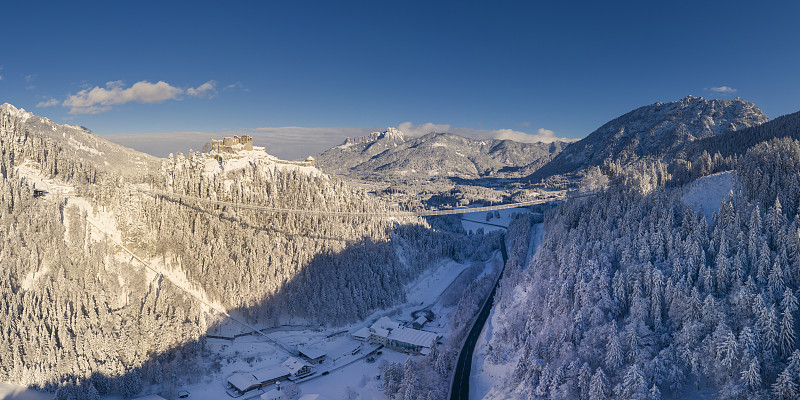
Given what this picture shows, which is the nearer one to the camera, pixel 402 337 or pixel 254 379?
pixel 254 379

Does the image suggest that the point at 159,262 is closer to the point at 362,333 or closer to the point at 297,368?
the point at 297,368

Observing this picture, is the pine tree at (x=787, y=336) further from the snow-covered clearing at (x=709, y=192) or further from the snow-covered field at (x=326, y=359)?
the snow-covered field at (x=326, y=359)

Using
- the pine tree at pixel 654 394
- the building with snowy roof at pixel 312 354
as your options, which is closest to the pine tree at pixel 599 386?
the pine tree at pixel 654 394

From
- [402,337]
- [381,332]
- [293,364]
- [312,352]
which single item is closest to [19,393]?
[293,364]

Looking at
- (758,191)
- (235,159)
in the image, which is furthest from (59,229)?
(758,191)

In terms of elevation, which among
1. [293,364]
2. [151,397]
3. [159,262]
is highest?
[159,262]

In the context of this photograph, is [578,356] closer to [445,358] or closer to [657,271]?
[657,271]

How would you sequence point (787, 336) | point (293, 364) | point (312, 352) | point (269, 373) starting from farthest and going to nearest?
point (312, 352), point (293, 364), point (269, 373), point (787, 336)
